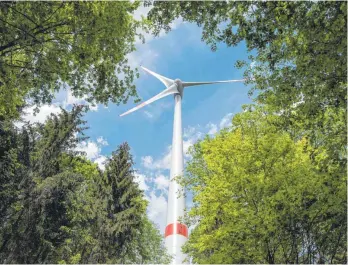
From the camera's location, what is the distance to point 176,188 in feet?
107

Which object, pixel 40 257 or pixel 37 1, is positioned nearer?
pixel 37 1

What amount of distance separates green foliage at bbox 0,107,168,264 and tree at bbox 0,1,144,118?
27.5ft

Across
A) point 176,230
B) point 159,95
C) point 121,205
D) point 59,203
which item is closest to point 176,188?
point 176,230

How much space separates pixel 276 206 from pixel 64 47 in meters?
9.41

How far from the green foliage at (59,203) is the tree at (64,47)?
330 inches

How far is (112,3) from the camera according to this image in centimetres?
1015

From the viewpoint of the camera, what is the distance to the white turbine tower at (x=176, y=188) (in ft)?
92.4

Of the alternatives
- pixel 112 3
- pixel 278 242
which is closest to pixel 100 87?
pixel 112 3

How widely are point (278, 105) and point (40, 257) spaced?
17.7m

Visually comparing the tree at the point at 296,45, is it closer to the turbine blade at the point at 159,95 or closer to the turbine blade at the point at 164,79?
the turbine blade at the point at 159,95

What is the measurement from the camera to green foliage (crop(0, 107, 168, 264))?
19812 mm

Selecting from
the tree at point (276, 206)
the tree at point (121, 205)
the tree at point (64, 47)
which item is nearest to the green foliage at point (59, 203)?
the tree at point (121, 205)

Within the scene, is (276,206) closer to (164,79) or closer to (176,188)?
(176,188)

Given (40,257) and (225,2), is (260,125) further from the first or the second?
(40,257)
